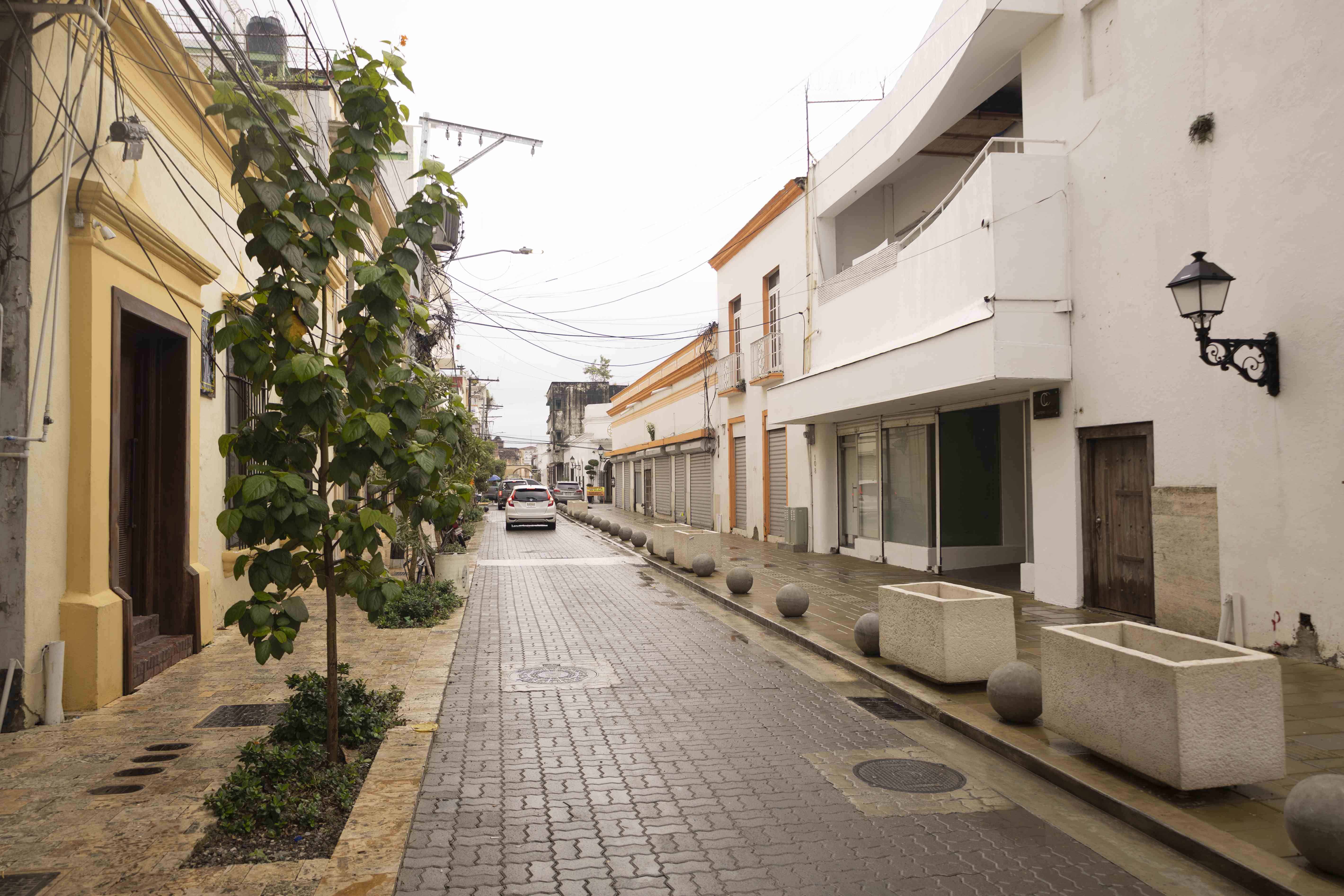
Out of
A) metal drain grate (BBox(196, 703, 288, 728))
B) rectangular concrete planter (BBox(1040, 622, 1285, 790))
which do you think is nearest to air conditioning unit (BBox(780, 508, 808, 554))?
metal drain grate (BBox(196, 703, 288, 728))

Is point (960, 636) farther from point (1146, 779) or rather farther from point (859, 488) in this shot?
point (859, 488)

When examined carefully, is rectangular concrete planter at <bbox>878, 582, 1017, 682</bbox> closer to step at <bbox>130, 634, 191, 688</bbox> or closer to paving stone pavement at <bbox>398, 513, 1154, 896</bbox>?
paving stone pavement at <bbox>398, 513, 1154, 896</bbox>

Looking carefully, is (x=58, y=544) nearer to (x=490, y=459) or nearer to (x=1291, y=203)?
(x=1291, y=203)

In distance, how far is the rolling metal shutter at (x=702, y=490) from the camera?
2925 cm

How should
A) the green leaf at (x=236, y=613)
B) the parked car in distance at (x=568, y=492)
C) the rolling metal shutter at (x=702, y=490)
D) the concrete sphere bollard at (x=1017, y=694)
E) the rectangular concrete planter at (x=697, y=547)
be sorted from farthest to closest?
the parked car in distance at (x=568, y=492) < the rolling metal shutter at (x=702, y=490) < the rectangular concrete planter at (x=697, y=547) < the concrete sphere bollard at (x=1017, y=694) < the green leaf at (x=236, y=613)

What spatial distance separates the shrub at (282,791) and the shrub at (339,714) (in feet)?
0.62

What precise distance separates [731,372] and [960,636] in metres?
18.9

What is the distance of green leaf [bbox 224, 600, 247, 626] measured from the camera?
4.44 m

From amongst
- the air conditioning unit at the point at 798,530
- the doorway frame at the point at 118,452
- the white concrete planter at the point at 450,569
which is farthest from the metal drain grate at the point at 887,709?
the air conditioning unit at the point at 798,530

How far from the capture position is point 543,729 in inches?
252

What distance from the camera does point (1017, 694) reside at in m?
6.05

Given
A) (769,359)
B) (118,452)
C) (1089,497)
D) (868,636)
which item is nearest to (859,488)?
(769,359)

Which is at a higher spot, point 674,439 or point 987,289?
point 987,289

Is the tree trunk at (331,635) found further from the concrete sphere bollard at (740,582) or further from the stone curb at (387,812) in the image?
the concrete sphere bollard at (740,582)
